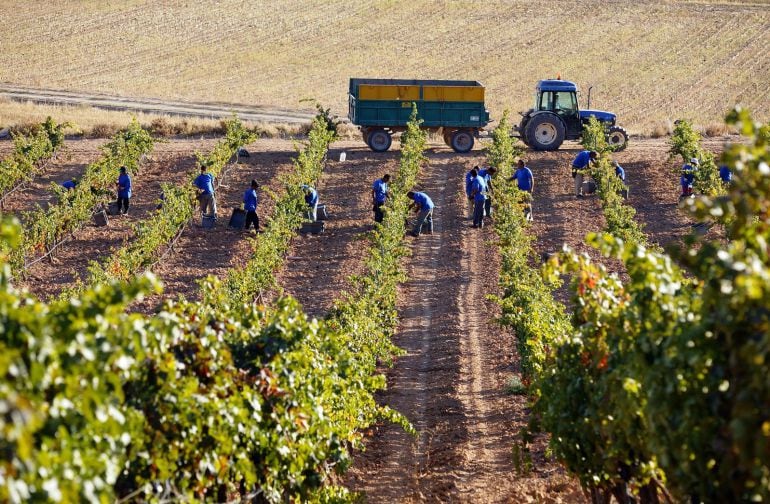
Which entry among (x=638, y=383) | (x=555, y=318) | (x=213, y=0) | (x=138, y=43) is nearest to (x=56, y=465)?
(x=638, y=383)

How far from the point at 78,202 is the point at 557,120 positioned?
1242cm

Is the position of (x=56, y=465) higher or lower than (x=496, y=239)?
lower

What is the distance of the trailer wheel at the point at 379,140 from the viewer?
29703 mm

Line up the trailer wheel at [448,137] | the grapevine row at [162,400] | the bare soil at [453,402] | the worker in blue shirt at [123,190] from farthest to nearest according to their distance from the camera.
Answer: the trailer wheel at [448,137] → the worker in blue shirt at [123,190] → the bare soil at [453,402] → the grapevine row at [162,400]

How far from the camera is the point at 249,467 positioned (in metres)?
7.14

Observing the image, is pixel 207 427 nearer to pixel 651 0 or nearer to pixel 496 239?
pixel 496 239

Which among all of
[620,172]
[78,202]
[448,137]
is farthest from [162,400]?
[448,137]

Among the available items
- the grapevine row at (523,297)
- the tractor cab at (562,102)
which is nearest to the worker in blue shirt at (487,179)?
the grapevine row at (523,297)

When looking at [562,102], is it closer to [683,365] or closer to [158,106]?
[158,106]

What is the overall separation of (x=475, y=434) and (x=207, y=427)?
6.23 metres

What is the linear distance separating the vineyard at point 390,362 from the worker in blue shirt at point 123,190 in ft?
3.00

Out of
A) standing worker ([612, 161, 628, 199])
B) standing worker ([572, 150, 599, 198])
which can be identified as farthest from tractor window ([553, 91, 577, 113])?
standing worker ([572, 150, 599, 198])

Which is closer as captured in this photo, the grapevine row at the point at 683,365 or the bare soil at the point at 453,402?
the grapevine row at the point at 683,365

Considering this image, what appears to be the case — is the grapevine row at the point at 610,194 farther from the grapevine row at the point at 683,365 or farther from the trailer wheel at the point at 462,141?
the grapevine row at the point at 683,365
